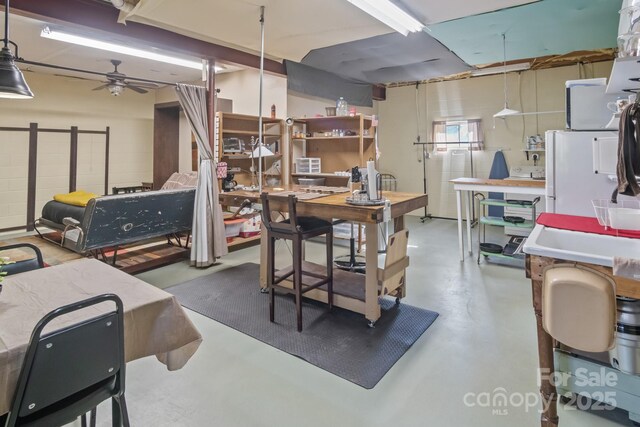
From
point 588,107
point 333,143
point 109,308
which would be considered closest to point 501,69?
point 333,143

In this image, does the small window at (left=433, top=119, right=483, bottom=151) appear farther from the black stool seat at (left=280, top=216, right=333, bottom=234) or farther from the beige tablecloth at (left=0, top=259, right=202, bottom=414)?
the beige tablecloth at (left=0, top=259, right=202, bottom=414)

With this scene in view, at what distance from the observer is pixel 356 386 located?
2.09m

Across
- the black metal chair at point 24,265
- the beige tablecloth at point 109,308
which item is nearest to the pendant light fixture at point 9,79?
the black metal chair at point 24,265

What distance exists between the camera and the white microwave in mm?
2857

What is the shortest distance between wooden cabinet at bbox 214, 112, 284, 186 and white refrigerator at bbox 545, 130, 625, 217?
3455 mm

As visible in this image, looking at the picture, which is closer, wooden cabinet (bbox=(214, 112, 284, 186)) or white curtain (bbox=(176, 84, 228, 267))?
white curtain (bbox=(176, 84, 228, 267))

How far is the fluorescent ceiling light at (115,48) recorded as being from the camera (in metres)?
4.47

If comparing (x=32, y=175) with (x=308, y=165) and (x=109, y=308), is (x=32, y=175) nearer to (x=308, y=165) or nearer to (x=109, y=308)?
(x=308, y=165)

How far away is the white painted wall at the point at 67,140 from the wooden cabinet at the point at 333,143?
4.03 meters

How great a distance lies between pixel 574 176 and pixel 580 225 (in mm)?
1250

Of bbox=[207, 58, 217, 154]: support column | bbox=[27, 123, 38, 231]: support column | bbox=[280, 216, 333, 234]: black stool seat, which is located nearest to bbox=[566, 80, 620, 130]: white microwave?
bbox=[280, 216, 333, 234]: black stool seat

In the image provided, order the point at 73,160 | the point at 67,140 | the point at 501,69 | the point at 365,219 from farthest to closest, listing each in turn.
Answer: the point at 73,160 → the point at 67,140 → the point at 501,69 → the point at 365,219

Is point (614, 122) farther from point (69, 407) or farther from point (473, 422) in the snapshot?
point (69, 407)

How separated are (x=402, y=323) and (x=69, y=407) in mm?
2253
